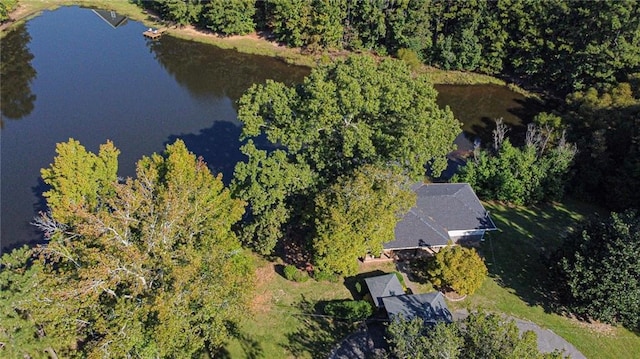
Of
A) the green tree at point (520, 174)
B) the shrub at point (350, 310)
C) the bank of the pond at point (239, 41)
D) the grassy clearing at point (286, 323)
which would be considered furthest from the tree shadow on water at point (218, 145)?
the green tree at point (520, 174)

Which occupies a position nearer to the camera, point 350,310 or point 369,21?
point 350,310

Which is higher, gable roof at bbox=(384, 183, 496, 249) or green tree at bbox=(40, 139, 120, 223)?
green tree at bbox=(40, 139, 120, 223)

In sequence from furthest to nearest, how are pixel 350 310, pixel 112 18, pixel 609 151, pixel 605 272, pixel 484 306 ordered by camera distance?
1. pixel 112 18
2. pixel 609 151
3. pixel 484 306
4. pixel 350 310
5. pixel 605 272

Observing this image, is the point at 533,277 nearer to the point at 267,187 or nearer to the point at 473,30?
the point at 267,187

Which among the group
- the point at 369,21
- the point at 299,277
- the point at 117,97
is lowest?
the point at 299,277

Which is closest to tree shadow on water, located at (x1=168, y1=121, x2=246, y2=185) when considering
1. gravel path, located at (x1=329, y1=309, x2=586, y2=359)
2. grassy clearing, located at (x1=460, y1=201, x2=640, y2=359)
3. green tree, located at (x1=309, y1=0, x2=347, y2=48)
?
gravel path, located at (x1=329, y1=309, x2=586, y2=359)

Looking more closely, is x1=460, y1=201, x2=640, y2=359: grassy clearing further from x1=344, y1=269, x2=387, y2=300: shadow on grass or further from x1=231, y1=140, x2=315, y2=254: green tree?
x1=231, y1=140, x2=315, y2=254: green tree

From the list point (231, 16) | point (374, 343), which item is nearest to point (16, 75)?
point (231, 16)
